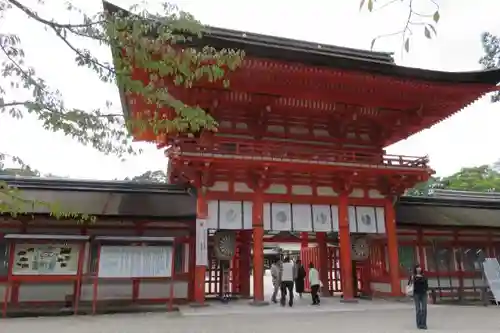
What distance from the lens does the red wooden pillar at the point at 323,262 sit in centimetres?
1655

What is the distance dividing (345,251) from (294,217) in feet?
6.78

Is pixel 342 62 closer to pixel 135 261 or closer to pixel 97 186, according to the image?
pixel 135 261

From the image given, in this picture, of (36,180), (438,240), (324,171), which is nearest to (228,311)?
(324,171)

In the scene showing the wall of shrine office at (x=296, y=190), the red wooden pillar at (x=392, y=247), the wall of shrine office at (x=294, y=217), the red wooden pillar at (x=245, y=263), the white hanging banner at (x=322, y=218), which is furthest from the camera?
the red wooden pillar at (x=245, y=263)

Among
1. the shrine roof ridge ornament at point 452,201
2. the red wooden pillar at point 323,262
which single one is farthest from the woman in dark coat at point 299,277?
the shrine roof ridge ornament at point 452,201

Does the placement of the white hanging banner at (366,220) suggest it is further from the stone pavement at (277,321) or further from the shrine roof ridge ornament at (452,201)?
the stone pavement at (277,321)

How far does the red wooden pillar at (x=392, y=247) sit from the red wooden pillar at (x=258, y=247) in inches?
187

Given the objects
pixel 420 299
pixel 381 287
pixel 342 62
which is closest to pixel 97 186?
pixel 342 62

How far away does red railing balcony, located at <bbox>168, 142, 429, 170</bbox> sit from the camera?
12383 millimetres

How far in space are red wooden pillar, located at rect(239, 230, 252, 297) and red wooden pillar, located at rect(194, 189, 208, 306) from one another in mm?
3285

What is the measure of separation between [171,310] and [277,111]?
740 centimetres

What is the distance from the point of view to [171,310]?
1216 centimetres

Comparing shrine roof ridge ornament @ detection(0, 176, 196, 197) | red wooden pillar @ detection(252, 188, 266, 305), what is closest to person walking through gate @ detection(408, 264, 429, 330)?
red wooden pillar @ detection(252, 188, 266, 305)

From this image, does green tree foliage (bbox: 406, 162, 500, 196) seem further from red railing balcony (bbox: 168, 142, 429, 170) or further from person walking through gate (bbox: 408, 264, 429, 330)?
person walking through gate (bbox: 408, 264, 429, 330)
